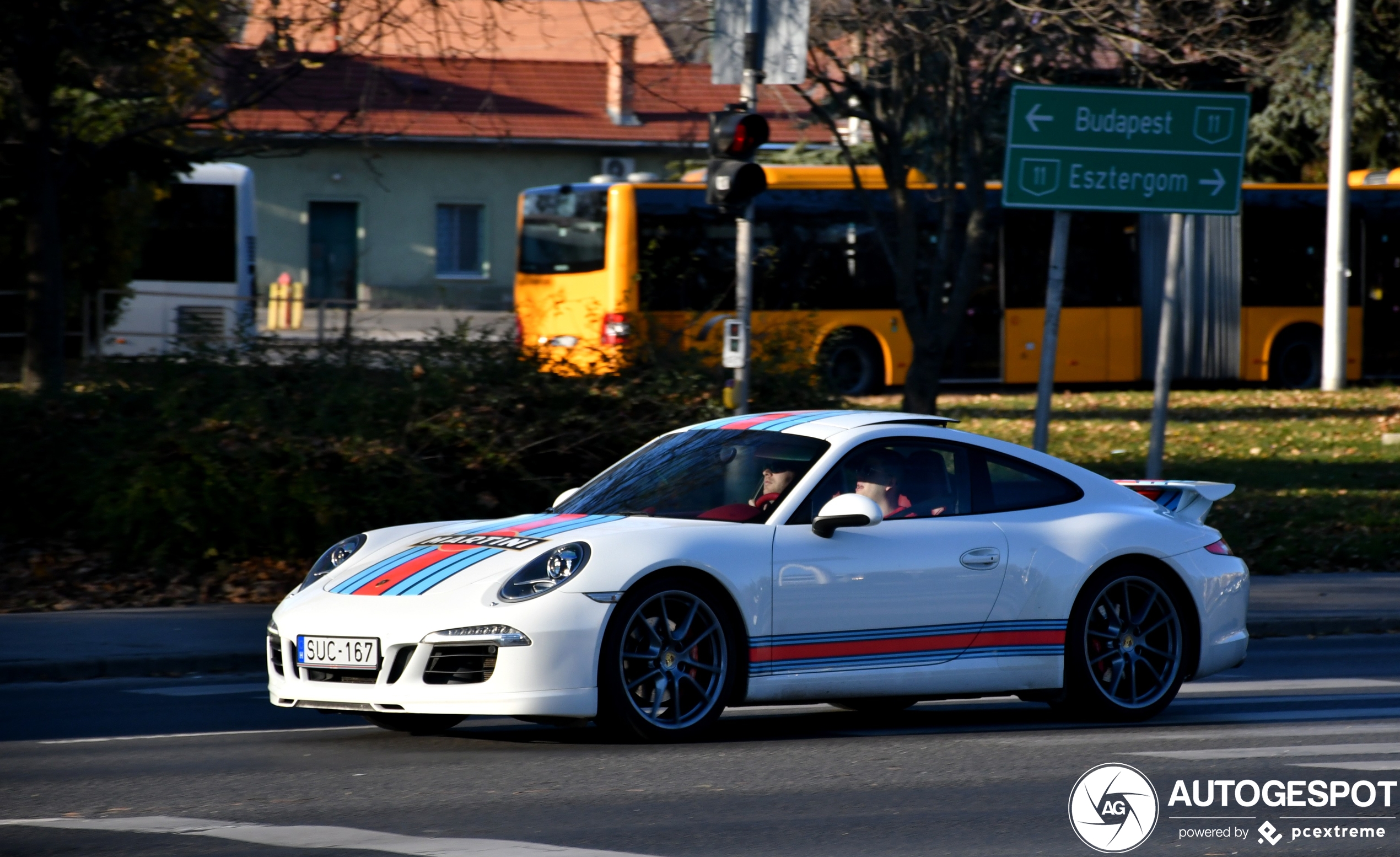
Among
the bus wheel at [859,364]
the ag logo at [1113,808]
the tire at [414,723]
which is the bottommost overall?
the tire at [414,723]

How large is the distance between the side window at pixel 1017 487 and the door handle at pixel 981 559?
0.78 ft

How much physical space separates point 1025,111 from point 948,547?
21.6 feet

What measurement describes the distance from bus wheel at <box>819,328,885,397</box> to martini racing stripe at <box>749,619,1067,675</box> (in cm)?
1906

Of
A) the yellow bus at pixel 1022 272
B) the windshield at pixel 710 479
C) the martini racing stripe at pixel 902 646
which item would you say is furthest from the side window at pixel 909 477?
the yellow bus at pixel 1022 272

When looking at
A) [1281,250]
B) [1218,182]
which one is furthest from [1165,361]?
[1281,250]

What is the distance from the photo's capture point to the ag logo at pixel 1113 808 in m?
5.64

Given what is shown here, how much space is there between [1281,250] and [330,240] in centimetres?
2729

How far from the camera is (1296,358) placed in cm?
2864

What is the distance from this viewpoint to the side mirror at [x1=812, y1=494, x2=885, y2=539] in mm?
7195

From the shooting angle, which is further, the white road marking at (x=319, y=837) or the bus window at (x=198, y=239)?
the bus window at (x=198, y=239)

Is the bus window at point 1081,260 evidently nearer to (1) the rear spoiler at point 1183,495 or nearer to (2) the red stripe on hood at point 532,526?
(1) the rear spoiler at point 1183,495

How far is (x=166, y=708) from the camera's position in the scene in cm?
849

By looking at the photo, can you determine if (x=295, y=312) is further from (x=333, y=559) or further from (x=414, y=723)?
(x=414, y=723)

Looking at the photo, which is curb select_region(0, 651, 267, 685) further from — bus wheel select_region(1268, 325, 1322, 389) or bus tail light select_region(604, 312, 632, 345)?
bus wheel select_region(1268, 325, 1322, 389)
